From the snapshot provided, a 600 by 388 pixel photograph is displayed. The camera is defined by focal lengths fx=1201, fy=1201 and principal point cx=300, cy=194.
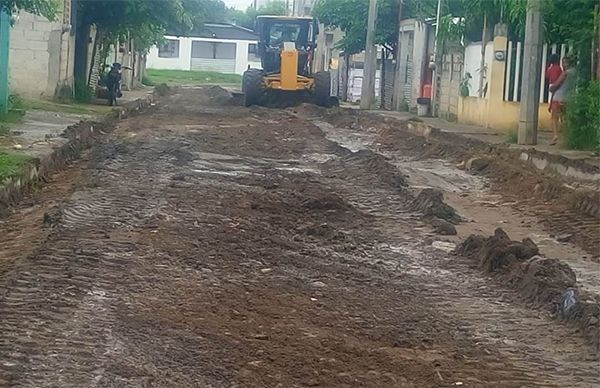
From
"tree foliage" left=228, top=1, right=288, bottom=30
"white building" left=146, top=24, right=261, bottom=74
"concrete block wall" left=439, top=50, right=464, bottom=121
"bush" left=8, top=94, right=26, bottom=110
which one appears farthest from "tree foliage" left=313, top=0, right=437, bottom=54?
"tree foliage" left=228, top=1, right=288, bottom=30

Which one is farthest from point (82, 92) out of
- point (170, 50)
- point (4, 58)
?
point (170, 50)

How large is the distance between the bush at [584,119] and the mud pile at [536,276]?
819 centimetres

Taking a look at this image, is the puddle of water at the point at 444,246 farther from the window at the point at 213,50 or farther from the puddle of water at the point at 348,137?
the window at the point at 213,50

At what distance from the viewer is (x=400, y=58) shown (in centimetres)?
4562

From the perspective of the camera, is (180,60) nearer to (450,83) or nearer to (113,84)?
(113,84)

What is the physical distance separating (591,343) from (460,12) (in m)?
26.8

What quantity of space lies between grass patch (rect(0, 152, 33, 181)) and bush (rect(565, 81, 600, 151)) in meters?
9.18

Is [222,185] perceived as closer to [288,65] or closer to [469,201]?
[469,201]

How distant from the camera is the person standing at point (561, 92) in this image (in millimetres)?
21953

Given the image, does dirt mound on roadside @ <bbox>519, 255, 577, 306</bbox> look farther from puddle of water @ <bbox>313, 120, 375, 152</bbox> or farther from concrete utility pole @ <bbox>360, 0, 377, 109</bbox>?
concrete utility pole @ <bbox>360, 0, 377, 109</bbox>

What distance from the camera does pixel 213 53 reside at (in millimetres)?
103750

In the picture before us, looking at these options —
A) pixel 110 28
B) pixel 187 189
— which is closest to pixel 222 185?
pixel 187 189

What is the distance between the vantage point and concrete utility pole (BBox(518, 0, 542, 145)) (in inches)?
854

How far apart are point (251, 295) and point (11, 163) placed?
22.5 feet
